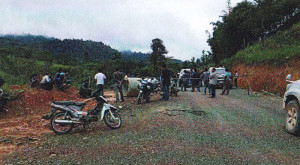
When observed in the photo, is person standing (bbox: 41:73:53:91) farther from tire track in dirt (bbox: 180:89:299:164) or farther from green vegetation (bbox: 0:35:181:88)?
tire track in dirt (bbox: 180:89:299:164)

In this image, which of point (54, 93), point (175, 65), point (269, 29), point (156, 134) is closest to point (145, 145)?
point (156, 134)

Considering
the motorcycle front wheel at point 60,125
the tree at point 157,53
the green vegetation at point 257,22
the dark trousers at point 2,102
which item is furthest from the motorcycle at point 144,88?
the tree at point 157,53

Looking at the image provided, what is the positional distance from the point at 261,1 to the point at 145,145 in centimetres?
3260

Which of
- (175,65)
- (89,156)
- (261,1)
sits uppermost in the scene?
(261,1)

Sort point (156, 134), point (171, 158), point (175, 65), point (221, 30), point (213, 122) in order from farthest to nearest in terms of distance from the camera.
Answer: point (175, 65)
point (221, 30)
point (213, 122)
point (156, 134)
point (171, 158)

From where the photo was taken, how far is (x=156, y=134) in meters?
6.22

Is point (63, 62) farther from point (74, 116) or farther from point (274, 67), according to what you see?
point (74, 116)

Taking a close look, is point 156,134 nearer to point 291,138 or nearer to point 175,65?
point 291,138

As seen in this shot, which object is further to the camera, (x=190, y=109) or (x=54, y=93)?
(x=54, y=93)

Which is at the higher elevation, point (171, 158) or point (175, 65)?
point (175, 65)

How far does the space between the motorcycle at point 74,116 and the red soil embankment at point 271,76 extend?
11785 mm

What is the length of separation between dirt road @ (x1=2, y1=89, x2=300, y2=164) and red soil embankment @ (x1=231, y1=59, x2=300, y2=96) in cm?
849

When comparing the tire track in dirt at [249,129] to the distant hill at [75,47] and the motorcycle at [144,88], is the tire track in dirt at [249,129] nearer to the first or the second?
the motorcycle at [144,88]

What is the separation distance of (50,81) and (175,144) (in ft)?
40.2
